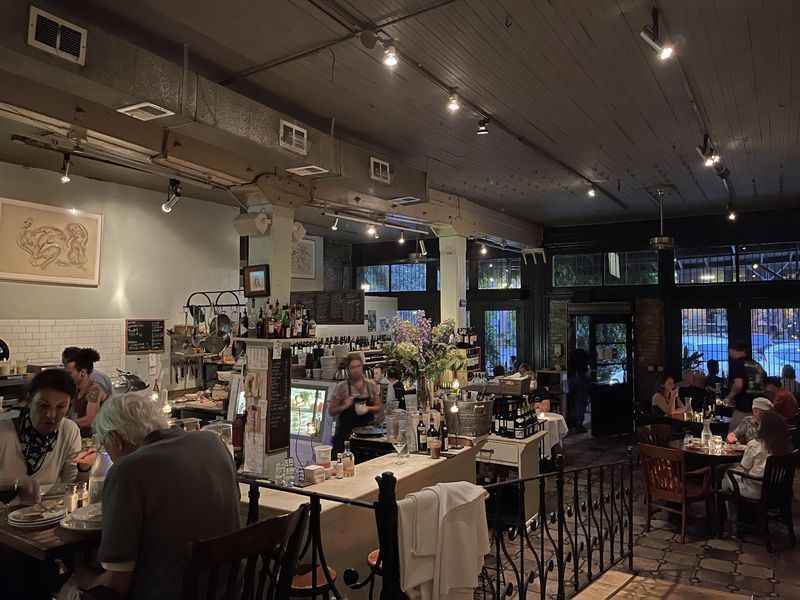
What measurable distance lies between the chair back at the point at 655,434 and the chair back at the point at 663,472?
0.63 m

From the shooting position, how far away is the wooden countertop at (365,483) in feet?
10.8

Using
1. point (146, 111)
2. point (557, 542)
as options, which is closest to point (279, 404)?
point (557, 542)

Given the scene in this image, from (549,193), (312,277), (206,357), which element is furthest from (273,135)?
(312,277)

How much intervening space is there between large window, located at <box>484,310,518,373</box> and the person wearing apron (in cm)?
666

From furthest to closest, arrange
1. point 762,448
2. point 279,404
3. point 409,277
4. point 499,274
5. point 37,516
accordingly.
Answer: point 409,277 < point 499,274 < point 762,448 < point 279,404 < point 37,516

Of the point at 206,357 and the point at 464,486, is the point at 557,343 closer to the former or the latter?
the point at 206,357

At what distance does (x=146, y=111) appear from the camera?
146 inches

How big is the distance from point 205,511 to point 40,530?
37.7 inches

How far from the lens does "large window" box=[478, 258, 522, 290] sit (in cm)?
1258

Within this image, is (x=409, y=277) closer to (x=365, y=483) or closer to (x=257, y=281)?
(x=257, y=281)

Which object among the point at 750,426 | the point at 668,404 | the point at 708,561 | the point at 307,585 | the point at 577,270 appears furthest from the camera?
the point at 577,270

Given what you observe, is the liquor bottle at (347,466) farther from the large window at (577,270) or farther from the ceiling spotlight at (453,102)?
the large window at (577,270)

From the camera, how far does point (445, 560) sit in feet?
9.36

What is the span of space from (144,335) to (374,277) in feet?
22.7
